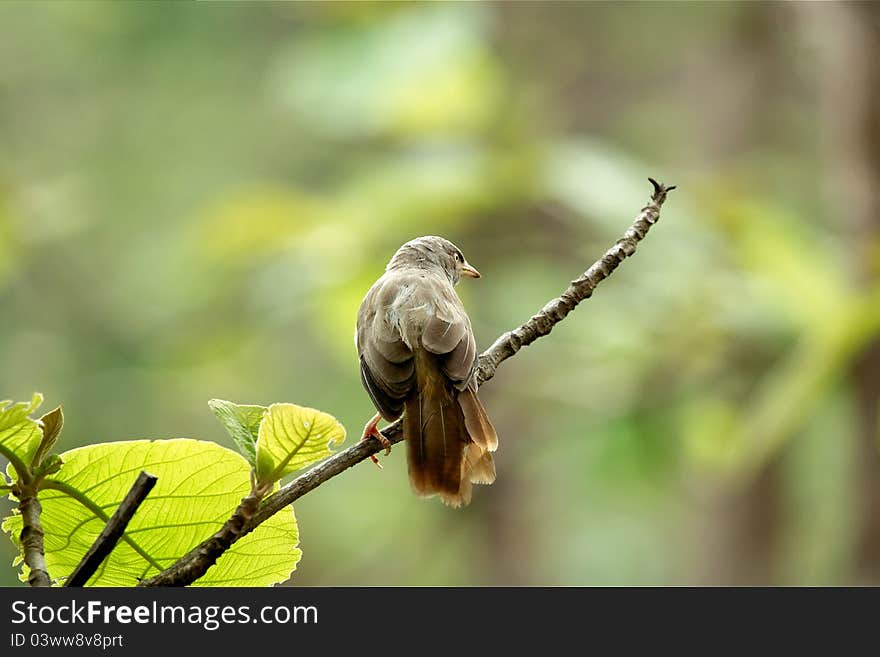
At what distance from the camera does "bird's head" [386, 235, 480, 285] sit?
122 inches

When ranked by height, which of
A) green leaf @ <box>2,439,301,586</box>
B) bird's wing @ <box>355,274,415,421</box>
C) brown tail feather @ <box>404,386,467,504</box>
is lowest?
green leaf @ <box>2,439,301,586</box>

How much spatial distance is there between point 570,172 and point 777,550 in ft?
10.5

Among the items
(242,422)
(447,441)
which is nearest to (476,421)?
(447,441)

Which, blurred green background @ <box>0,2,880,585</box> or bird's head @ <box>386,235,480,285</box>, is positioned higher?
blurred green background @ <box>0,2,880,585</box>

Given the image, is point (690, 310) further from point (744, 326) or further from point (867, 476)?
point (867, 476)

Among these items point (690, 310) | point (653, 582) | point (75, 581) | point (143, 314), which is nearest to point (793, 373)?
point (690, 310)

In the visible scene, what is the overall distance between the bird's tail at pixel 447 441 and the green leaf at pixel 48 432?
64cm

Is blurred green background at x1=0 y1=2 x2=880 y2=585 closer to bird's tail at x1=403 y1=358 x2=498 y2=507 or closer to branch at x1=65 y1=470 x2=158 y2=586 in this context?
bird's tail at x1=403 y1=358 x2=498 y2=507

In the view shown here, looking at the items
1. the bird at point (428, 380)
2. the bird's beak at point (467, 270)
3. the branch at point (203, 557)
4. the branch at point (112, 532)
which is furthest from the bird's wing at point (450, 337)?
the branch at point (112, 532)

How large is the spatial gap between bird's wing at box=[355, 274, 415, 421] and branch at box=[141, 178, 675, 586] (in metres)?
0.76

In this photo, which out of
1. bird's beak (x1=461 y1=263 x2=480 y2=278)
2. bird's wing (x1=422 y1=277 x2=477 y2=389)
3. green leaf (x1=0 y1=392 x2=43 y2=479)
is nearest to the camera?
green leaf (x1=0 y1=392 x2=43 y2=479)

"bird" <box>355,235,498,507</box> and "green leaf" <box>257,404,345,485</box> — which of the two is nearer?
"green leaf" <box>257,404,345,485</box>

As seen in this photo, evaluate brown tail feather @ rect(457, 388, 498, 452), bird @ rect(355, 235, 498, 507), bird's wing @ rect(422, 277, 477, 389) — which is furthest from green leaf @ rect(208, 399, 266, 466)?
bird's wing @ rect(422, 277, 477, 389)

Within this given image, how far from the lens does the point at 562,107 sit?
30.2 ft
